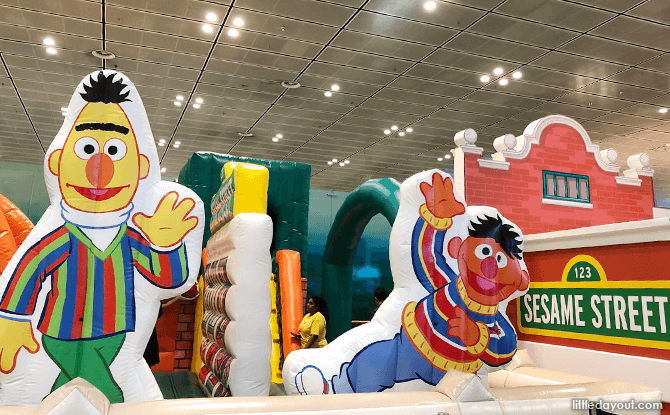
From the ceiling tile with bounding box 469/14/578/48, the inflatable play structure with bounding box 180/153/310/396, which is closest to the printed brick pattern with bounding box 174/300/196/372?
the inflatable play structure with bounding box 180/153/310/396

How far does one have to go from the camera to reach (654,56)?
22.4 feet

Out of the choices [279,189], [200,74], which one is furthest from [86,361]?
[200,74]

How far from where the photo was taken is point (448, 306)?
2758mm

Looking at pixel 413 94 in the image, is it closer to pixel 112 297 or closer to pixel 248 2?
pixel 248 2

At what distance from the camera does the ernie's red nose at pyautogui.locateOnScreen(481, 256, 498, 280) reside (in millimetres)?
2850

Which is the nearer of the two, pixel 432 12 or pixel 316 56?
pixel 432 12

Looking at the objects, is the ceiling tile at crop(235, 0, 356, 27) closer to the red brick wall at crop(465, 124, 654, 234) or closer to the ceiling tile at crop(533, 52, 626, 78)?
the red brick wall at crop(465, 124, 654, 234)

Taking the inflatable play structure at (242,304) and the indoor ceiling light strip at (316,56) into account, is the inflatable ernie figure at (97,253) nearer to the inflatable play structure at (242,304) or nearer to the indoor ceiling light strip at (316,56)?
the inflatable play structure at (242,304)

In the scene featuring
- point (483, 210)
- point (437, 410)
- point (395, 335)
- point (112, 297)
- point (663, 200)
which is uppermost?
point (663, 200)

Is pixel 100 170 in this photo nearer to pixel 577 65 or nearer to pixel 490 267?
pixel 490 267

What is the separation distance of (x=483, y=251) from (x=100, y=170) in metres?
1.90

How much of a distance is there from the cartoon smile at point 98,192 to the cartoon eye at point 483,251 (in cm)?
176

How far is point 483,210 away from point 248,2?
13.2 feet

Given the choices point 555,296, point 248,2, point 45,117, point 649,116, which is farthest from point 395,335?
point 45,117
